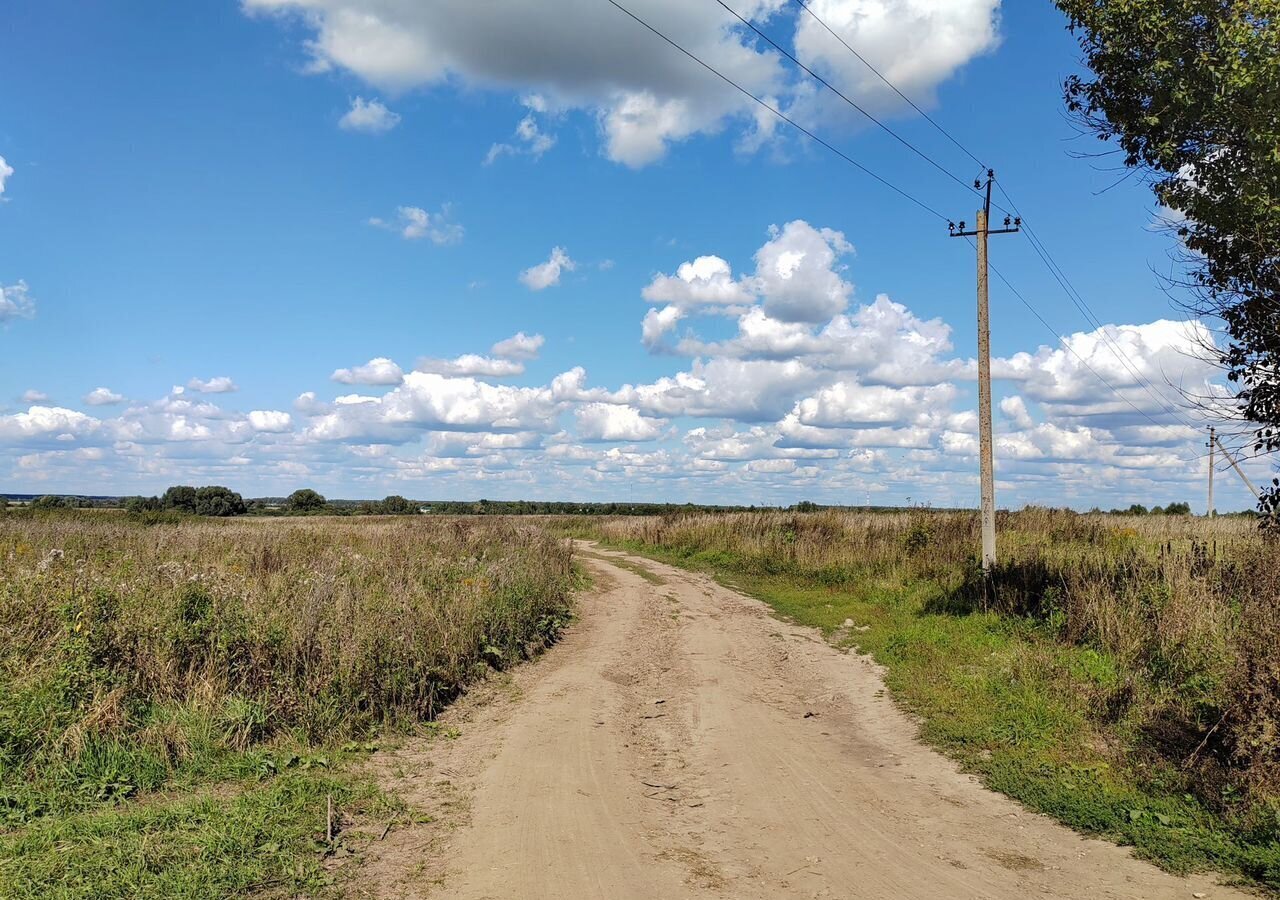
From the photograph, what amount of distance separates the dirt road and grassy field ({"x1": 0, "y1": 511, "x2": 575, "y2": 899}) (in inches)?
Answer: 29.7

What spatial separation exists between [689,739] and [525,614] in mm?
4818

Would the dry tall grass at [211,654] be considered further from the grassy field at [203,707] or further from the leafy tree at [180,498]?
the leafy tree at [180,498]

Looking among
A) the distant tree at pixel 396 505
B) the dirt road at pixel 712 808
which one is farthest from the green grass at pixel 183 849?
the distant tree at pixel 396 505

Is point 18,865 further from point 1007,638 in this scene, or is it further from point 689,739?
point 1007,638

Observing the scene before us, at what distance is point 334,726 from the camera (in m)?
7.85

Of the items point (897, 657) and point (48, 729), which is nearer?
point (48, 729)

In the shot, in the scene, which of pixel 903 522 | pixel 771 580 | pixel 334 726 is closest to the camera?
pixel 334 726

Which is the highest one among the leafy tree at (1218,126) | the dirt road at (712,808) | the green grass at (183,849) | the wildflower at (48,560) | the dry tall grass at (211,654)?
the leafy tree at (1218,126)

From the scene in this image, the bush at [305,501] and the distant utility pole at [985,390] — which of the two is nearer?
the distant utility pole at [985,390]

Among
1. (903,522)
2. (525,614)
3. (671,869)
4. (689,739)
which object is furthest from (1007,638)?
(903,522)

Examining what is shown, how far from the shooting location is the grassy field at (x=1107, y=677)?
6141mm

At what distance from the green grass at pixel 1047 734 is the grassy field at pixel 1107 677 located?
20mm

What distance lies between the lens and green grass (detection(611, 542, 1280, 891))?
18.9ft

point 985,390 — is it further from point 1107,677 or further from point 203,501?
point 203,501
